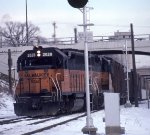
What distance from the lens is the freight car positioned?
22.9 m

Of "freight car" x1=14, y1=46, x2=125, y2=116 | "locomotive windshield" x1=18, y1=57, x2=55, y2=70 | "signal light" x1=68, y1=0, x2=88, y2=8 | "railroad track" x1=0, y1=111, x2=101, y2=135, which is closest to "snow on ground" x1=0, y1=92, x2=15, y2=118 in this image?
"freight car" x1=14, y1=46, x2=125, y2=116

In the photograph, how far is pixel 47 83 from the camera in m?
24.2

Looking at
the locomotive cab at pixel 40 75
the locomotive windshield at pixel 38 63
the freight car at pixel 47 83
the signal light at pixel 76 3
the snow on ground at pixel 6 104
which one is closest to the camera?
the signal light at pixel 76 3

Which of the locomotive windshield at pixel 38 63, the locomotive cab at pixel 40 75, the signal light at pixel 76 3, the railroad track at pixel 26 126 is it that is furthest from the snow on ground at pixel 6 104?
the signal light at pixel 76 3

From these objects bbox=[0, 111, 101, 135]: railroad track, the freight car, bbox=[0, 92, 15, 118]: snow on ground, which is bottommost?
bbox=[0, 92, 15, 118]: snow on ground

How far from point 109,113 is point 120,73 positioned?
29239mm

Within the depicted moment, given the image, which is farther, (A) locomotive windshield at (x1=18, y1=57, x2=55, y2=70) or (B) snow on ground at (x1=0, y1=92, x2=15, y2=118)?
(B) snow on ground at (x1=0, y1=92, x2=15, y2=118)

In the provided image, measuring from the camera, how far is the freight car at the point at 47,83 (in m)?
22.9

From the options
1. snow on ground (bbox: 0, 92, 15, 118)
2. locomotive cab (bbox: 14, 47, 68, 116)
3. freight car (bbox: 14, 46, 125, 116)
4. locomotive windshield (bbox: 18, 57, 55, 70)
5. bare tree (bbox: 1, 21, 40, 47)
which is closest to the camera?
freight car (bbox: 14, 46, 125, 116)

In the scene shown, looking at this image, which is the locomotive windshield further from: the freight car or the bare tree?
the bare tree

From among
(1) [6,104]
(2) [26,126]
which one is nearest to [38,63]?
(2) [26,126]

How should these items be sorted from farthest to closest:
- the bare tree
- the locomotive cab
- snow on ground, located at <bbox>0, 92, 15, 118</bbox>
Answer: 1. the bare tree
2. snow on ground, located at <bbox>0, 92, 15, 118</bbox>
3. the locomotive cab

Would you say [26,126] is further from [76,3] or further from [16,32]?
[16,32]

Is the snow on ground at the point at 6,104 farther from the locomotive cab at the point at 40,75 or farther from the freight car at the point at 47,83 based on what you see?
the locomotive cab at the point at 40,75
